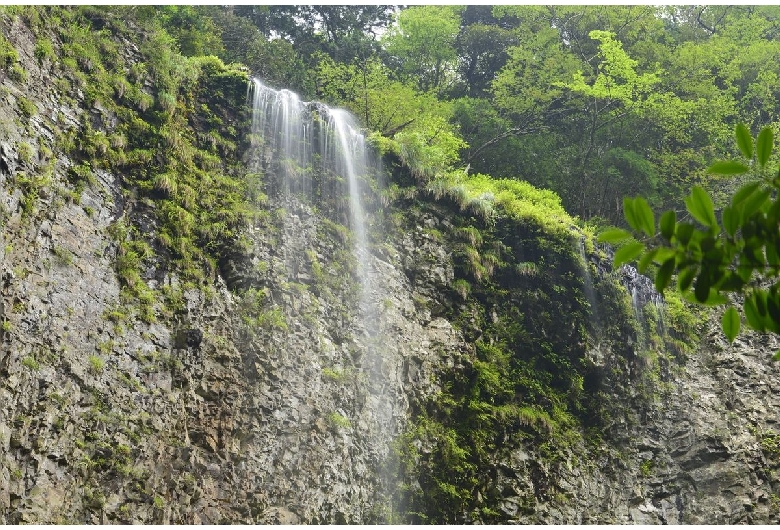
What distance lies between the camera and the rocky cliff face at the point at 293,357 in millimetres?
7465

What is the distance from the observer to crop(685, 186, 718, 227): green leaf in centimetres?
142

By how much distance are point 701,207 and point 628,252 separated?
0.52 ft

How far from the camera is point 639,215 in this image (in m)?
1.40

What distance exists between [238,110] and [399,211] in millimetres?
2849

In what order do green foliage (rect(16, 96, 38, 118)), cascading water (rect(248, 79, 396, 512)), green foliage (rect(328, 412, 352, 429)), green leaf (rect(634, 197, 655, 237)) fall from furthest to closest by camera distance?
cascading water (rect(248, 79, 396, 512)), green foliage (rect(328, 412, 352, 429)), green foliage (rect(16, 96, 38, 118)), green leaf (rect(634, 197, 655, 237))

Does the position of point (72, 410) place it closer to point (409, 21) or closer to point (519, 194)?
point (519, 194)

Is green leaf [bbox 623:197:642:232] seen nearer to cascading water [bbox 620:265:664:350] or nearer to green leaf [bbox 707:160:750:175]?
green leaf [bbox 707:160:750:175]

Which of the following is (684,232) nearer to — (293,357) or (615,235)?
(615,235)

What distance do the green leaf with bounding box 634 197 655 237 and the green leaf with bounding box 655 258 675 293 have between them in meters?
0.12

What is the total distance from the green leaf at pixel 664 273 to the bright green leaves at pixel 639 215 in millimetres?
121

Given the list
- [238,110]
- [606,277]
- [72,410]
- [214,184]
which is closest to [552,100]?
[606,277]

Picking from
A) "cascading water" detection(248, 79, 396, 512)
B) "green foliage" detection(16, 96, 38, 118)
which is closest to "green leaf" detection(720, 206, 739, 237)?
"cascading water" detection(248, 79, 396, 512)

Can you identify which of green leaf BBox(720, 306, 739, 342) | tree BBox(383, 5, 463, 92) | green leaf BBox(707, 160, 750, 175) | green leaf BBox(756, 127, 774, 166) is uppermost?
tree BBox(383, 5, 463, 92)

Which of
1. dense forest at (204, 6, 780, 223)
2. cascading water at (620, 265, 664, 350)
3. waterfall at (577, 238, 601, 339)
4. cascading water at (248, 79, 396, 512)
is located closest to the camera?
cascading water at (248, 79, 396, 512)
